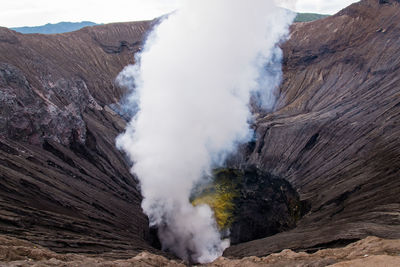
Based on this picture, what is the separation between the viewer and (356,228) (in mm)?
28469

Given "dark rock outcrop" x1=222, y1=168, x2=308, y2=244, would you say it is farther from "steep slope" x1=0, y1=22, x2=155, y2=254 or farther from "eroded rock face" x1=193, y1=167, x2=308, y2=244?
"steep slope" x1=0, y1=22, x2=155, y2=254

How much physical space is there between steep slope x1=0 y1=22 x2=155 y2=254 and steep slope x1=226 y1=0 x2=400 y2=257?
14863 millimetres

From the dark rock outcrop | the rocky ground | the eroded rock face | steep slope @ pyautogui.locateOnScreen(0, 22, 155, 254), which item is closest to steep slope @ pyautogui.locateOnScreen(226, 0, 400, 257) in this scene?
the dark rock outcrop

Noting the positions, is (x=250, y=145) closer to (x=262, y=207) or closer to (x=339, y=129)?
(x=339, y=129)

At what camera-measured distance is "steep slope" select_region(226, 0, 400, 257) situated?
3359cm

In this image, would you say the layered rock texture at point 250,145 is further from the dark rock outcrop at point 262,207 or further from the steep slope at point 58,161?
the dark rock outcrop at point 262,207

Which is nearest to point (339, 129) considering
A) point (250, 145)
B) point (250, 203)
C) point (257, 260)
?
point (250, 145)

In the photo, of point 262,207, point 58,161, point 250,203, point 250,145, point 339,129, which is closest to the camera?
point 58,161

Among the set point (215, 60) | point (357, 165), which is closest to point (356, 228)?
point (357, 165)

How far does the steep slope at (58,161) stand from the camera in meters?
27.7

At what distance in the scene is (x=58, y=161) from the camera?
40281 mm

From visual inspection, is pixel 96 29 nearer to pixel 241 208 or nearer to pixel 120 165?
pixel 120 165

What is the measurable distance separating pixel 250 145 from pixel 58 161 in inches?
1477

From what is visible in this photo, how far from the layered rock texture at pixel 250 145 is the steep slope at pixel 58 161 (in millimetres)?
166
